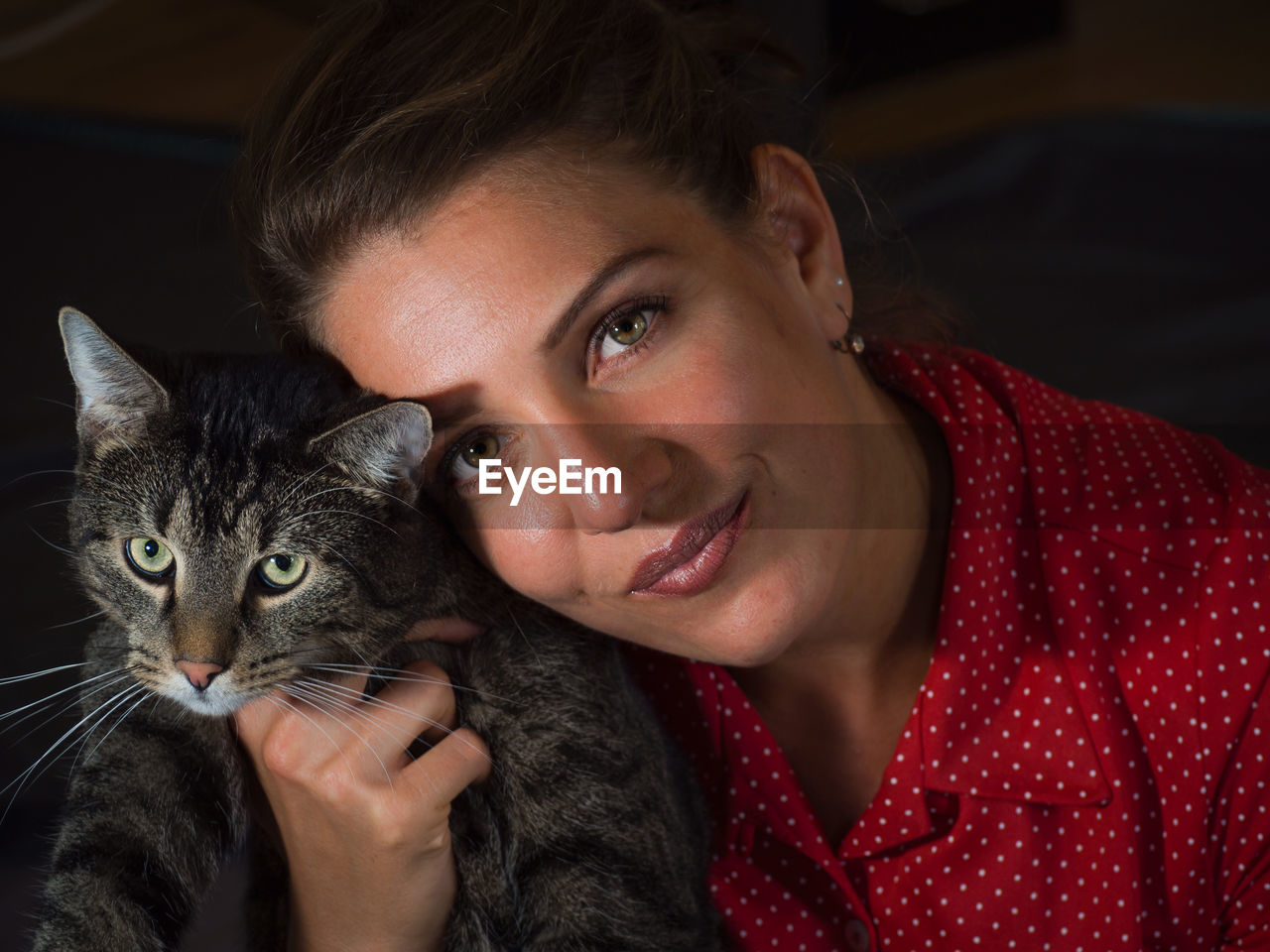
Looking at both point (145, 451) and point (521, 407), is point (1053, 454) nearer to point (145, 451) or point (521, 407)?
point (521, 407)

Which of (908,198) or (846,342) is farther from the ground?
(846,342)

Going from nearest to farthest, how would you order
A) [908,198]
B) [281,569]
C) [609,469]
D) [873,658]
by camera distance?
[609,469] → [281,569] → [873,658] → [908,198]

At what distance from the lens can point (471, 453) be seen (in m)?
1.07

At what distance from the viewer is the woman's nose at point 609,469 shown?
0.96 m

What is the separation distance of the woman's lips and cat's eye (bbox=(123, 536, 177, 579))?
1.38 feet

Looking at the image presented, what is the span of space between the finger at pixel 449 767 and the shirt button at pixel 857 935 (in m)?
0.43

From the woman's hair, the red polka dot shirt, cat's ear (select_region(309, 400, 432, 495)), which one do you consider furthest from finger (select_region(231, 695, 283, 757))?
the red polka dot shirt

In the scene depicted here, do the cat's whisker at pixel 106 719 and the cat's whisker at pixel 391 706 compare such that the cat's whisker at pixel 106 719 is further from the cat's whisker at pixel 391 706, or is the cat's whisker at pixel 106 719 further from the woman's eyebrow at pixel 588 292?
the woman's eyebrow at pixel 588 292

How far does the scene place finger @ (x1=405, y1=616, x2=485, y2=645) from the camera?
1164 millimetres

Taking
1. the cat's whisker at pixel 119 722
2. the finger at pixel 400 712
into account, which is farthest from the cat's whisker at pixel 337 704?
the cat's whisker at pixel 119 722

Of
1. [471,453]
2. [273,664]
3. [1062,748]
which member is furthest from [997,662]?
[273,664]

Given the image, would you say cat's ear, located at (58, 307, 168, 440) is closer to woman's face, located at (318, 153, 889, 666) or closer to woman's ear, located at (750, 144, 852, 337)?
woman's face, located at (318, 153, 889, 666)

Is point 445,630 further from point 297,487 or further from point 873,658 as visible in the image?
point 873,658

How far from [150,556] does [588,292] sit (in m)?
0.47
